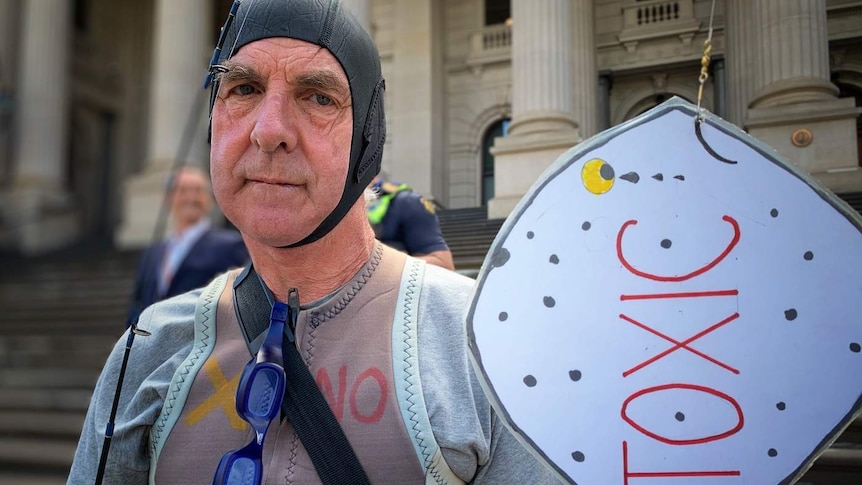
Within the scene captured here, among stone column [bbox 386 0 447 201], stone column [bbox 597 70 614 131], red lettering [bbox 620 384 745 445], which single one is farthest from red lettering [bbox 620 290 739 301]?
stone column [bbox 386 0 447 201]

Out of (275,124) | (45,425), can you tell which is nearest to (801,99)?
(275,124)

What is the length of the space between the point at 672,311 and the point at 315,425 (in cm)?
52

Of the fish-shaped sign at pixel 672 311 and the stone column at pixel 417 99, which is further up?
the stone column at pixel 417 99

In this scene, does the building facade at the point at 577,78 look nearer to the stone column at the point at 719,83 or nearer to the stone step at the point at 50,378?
the stone column at the point at 719,83

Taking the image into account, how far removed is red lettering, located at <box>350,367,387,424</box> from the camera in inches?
38.6

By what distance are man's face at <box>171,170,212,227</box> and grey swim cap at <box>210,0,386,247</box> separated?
2.79 meters

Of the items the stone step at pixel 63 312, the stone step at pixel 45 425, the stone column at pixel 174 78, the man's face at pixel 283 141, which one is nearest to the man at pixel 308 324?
the man's face at pixel 283 141

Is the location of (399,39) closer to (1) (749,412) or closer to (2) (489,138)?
(2) (489,138)

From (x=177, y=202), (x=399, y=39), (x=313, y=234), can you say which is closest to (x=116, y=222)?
(x=177, y=202)

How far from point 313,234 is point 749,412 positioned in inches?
25.5

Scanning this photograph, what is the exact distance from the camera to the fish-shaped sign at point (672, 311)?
0.91 m

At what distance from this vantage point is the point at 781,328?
3.01 feet

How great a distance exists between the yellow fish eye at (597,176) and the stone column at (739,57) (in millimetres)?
504

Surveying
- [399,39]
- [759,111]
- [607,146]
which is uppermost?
[399,39]
